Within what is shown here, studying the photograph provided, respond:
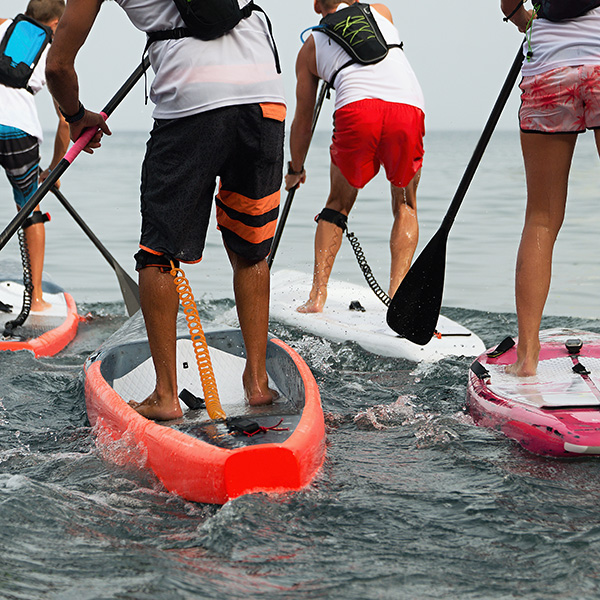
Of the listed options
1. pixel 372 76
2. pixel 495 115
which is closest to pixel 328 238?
pixel 372 76

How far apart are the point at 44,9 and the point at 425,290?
9.40 ft

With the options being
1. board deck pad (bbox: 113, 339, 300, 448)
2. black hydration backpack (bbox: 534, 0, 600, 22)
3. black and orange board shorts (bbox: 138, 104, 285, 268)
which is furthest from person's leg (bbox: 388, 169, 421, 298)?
black and orange board shorts (bbox: 138, 104, 285, 268)

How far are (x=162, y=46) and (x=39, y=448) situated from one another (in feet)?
4.66

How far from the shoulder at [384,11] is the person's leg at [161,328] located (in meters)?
2.77

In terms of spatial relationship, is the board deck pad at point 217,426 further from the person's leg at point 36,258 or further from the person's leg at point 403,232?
the person's leg at point 36,258

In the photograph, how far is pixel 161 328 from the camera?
2891mm

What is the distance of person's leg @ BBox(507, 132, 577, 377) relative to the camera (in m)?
3.17

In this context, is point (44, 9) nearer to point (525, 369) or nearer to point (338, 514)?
point (525, 369)

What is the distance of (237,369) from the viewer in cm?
359

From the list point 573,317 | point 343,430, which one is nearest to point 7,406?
point 343,430

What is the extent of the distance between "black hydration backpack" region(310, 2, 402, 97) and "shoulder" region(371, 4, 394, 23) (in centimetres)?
32

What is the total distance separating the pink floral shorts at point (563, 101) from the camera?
3.01 metres

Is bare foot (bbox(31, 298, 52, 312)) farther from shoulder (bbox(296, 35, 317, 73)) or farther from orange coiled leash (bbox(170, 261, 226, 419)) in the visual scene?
orange coiled leash (bbox(170, 261, 226, 419))

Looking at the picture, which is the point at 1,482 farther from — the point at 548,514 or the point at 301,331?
the point at 301,331
